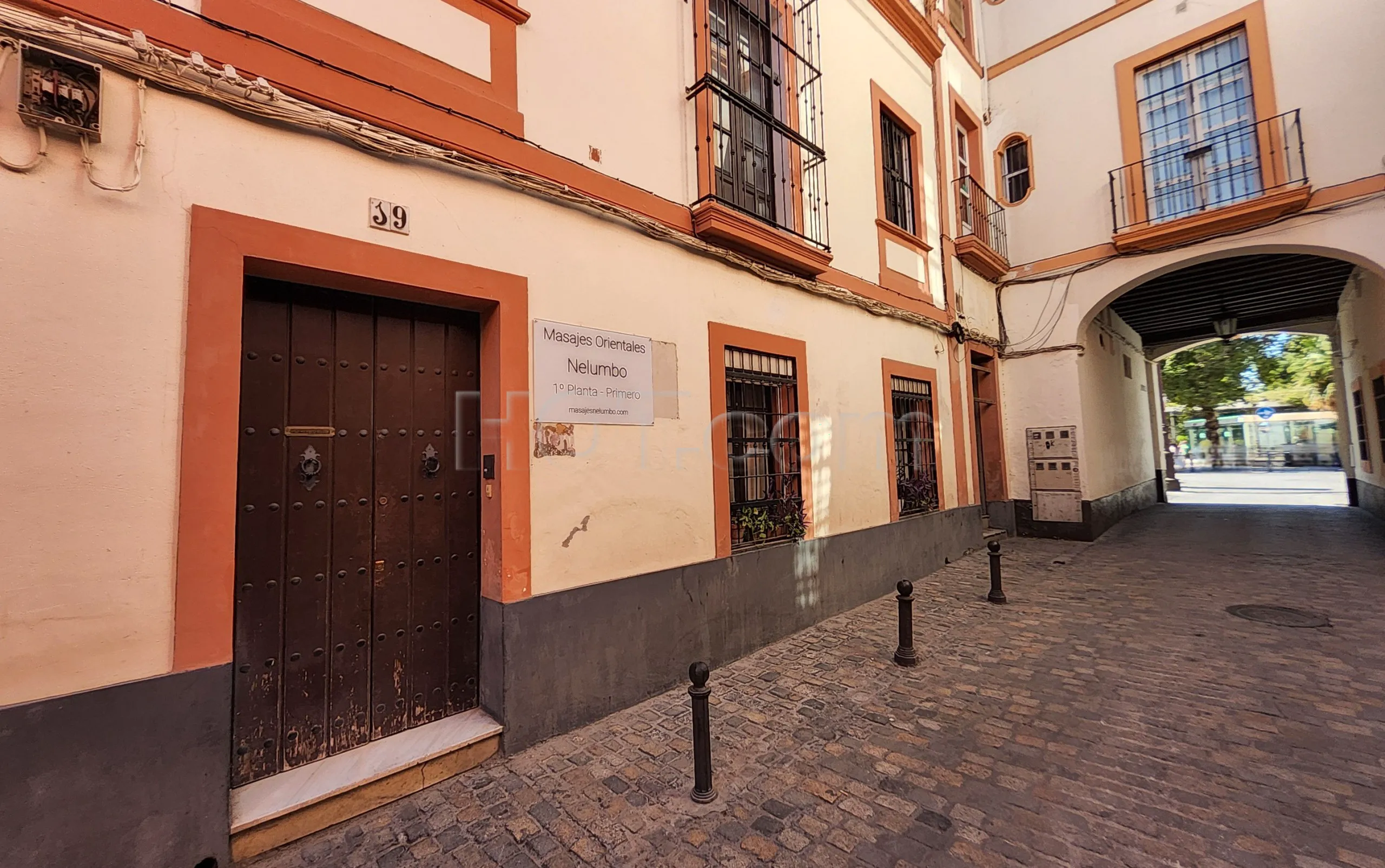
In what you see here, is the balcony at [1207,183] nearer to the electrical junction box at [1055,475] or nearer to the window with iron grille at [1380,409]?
the electrical junction box at [1055,475]

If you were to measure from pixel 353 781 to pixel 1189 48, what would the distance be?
47.4ft

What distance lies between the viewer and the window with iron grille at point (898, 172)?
7.88 meters

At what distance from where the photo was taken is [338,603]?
9.72 ft

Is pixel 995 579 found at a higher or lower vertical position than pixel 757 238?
lower

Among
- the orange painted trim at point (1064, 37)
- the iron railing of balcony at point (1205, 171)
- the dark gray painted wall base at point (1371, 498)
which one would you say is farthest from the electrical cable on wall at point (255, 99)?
the dark gray painted wall base at point (1371, 498)

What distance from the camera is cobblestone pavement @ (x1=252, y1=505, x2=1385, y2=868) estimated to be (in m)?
2.41

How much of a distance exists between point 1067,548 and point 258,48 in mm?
11487

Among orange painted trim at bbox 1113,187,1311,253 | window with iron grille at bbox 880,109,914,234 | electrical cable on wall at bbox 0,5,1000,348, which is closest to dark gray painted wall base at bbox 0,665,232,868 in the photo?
electrical cable on wall at bbox 0,5,1000,348

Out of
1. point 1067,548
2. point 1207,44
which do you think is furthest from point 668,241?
point 1207,44

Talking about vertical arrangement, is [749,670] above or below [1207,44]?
below

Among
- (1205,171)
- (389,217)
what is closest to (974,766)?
(389,217)

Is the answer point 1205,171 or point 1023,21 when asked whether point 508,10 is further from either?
point 1023,21

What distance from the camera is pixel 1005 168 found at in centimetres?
1085

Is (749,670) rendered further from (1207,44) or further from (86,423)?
(1207,44)
